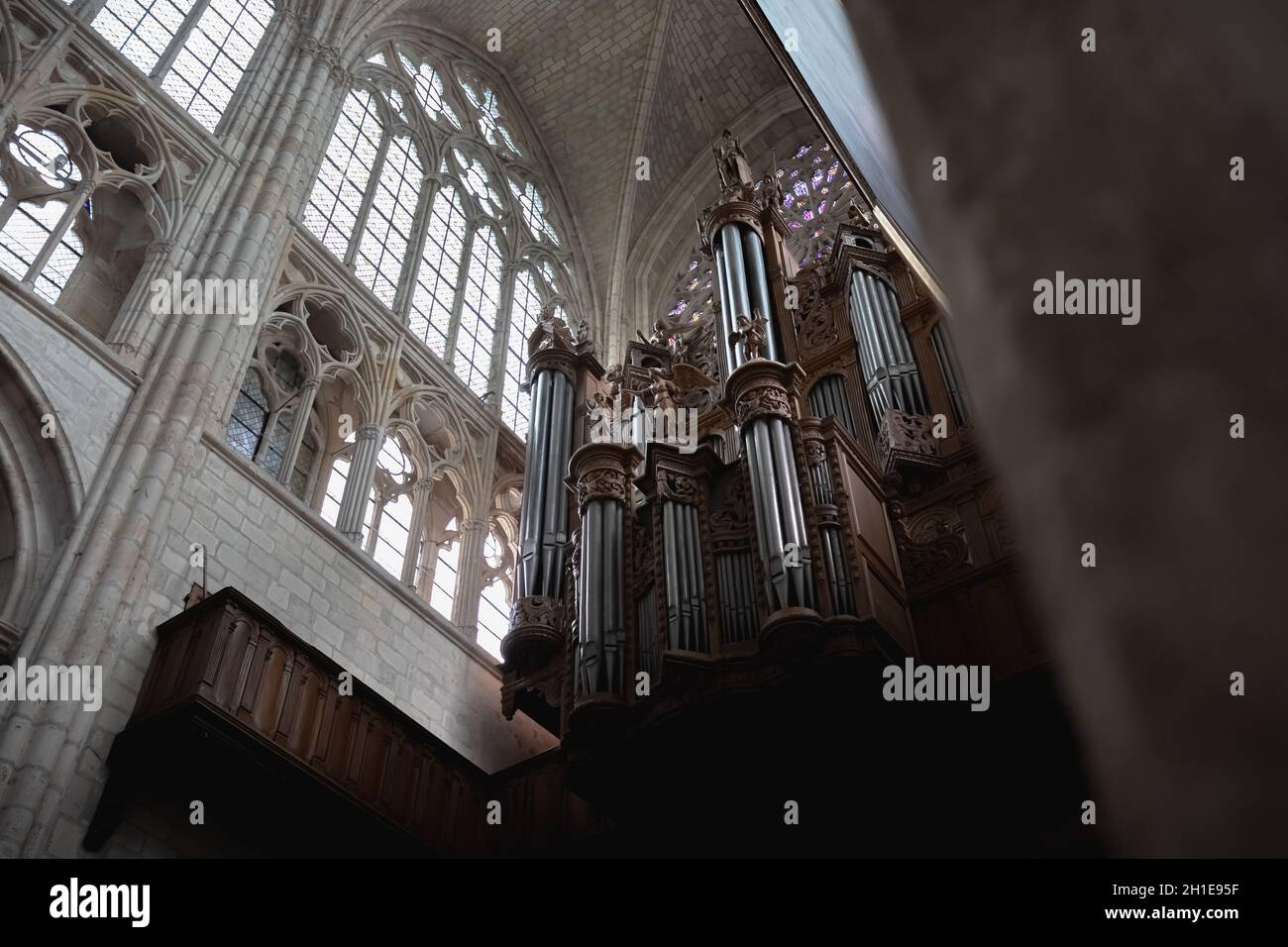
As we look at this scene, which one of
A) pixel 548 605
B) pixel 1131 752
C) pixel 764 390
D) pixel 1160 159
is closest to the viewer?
pixel 1131 752

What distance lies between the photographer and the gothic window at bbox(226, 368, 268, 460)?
422 inches

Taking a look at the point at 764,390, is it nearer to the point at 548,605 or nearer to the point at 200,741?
the point at 548,605

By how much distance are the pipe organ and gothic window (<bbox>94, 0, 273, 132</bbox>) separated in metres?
5.32

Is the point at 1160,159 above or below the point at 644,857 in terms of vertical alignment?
below

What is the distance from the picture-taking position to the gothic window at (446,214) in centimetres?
1395

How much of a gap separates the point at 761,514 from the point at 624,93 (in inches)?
558

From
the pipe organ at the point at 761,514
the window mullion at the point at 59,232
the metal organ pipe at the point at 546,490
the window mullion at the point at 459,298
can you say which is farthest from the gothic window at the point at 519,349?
the window mullion at the point at 59,232

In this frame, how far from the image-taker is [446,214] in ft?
52.8

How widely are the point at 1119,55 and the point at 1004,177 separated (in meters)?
0.10

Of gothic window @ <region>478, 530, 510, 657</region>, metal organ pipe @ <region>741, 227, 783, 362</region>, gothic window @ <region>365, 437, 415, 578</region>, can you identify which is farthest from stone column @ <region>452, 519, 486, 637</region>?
metal organ pipe @ <region>741, 227, 783, 362</region>

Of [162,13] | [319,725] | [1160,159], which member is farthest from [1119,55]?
[162,13]

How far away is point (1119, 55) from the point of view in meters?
0.74

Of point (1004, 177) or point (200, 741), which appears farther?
point (200, 741)

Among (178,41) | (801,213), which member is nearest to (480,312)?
(178,41)
